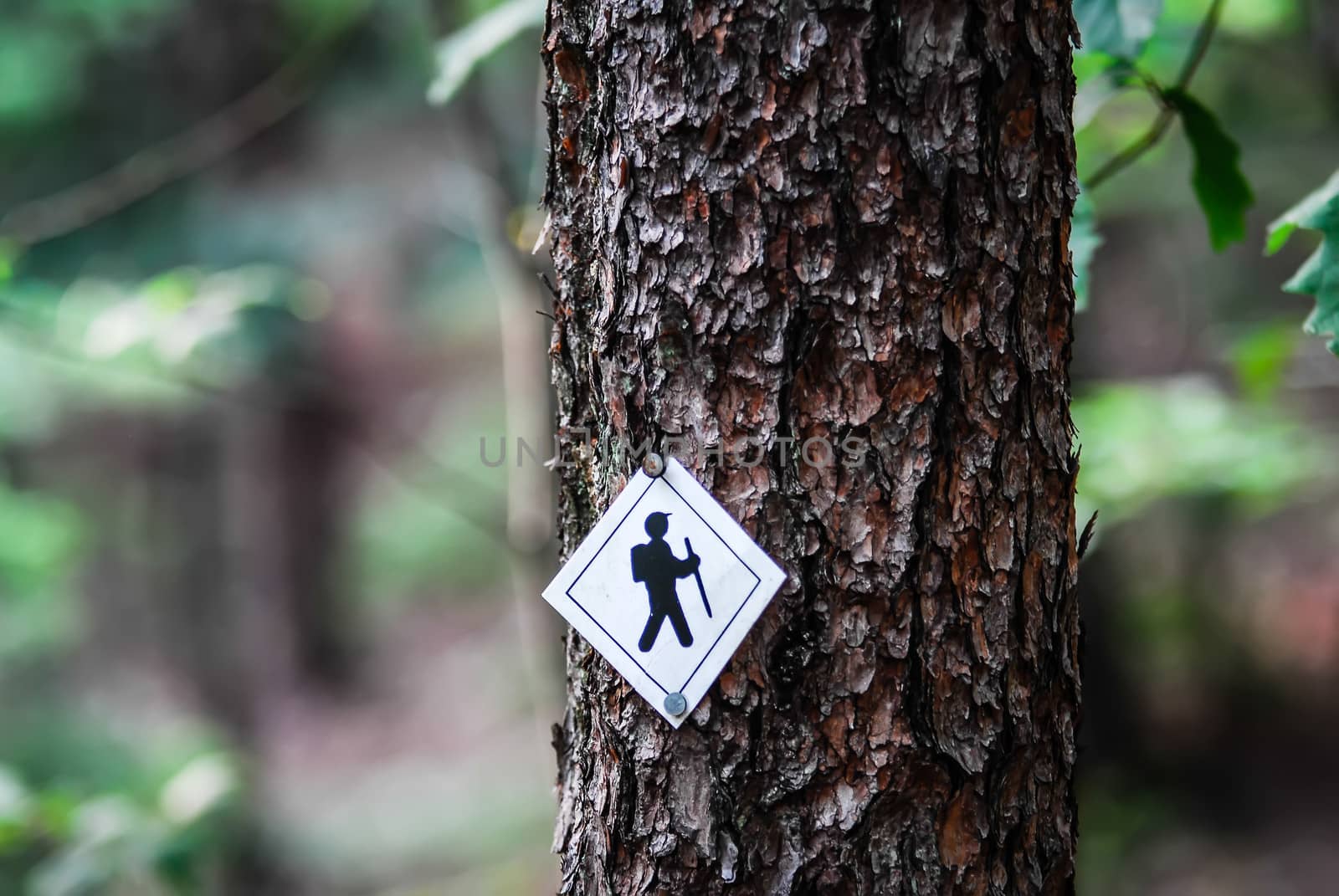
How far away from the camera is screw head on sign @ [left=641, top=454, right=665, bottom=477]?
2.65ft

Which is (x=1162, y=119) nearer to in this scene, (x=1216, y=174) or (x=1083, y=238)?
(x=1216, y=174)

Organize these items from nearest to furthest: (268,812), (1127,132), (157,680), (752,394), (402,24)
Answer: (752,394) → (1127,132) → (402,24) → (268,812) → (157,680)

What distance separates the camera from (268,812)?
5.31 meters

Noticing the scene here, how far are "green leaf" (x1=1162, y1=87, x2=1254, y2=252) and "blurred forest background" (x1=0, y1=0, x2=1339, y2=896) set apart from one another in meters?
0.76

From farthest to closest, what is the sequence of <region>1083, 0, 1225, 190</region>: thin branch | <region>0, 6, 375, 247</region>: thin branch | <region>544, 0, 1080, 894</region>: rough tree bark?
<region>0, 6, 375, 247</region>: thin branch, <region>1083, 0, 1225, 190</region>: thin branch, <region>544, 0, 1080, 894</region>: rough tree bark

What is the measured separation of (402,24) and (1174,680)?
529cm

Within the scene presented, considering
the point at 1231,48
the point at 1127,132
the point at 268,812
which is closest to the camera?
the point at 1127,132

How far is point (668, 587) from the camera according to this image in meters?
0.81

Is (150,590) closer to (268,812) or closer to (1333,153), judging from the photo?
(268,812)

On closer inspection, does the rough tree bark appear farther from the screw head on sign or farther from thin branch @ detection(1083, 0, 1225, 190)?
thin branch @ detection(1083, 0, 1225, 190)

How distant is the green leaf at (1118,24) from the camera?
1.13 metres

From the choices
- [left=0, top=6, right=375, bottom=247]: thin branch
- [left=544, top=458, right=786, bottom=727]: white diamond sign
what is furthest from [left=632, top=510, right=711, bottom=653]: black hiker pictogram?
[left=0, top=6, right=375, bottom=247]: thin branch

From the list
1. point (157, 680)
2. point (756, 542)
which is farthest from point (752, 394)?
point (157, 680)

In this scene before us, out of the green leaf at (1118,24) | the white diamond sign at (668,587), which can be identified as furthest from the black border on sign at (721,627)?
the green leaf at (1118,24)
